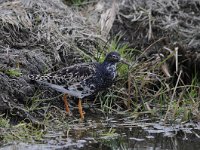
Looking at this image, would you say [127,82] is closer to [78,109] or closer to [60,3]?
[78,109]

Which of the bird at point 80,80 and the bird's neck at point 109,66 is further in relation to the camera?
the bird's neck at point 109,66

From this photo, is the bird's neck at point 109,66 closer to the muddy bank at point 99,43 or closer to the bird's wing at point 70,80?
the bird's wing at point 70,80

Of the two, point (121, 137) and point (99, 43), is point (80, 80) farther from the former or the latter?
point (99, 43)

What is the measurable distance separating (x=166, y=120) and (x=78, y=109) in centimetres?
117

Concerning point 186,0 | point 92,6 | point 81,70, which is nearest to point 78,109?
point 81,70

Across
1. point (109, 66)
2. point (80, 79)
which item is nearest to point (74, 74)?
point (80, 79)

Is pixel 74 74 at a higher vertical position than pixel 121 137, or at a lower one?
higher

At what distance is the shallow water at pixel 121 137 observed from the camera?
22.4 feet

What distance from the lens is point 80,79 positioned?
786cm

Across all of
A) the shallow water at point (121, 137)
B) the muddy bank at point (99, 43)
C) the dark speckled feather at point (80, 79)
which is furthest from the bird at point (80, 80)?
the shallow water at point (121, 137)

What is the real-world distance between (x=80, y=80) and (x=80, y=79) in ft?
0.04

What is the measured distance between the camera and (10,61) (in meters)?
7.90

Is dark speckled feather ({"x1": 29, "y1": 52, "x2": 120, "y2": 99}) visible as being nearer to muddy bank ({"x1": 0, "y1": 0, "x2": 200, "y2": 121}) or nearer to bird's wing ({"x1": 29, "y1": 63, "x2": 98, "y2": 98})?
bird's wing ({"x1": 29, "y1": 63, "x2": 98, "y2": 98})

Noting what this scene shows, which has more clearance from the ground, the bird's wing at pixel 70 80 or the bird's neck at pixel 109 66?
the bird's neck at pixel 109 66
